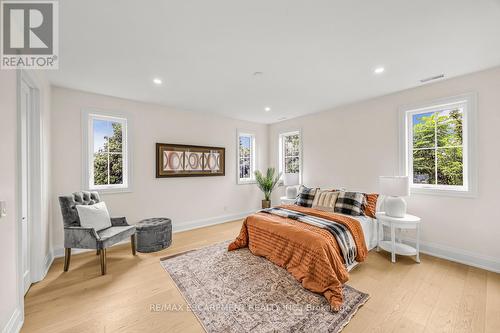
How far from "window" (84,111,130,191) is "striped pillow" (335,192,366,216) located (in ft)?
11.9

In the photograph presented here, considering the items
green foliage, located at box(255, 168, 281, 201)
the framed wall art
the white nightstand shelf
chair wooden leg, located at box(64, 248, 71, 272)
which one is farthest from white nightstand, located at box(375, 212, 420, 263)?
chair wooden leg, located at box(64, 248, 71, 272)

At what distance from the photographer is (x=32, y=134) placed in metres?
2.39

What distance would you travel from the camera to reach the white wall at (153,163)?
10.0ft

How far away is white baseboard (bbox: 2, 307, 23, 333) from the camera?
1.49 m

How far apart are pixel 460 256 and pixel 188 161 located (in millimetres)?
4631

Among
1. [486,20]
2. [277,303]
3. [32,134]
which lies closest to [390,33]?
[486,20]

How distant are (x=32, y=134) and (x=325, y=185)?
4709mm

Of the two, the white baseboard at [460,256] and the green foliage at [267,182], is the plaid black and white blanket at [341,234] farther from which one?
the green foliage at [267,182]

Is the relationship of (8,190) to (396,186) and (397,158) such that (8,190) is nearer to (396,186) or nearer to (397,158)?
(396,186)

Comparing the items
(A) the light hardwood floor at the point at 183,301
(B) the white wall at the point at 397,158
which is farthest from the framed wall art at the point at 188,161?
(B) the white wall at the point at 397,158

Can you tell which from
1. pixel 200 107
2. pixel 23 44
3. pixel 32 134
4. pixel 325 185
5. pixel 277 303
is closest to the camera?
pixel 23 44

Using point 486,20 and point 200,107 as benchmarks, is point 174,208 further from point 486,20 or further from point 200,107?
point 486,20

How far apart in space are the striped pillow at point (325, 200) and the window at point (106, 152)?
3.32 meters

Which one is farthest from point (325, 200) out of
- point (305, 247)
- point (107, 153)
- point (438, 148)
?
point (107, 153)
